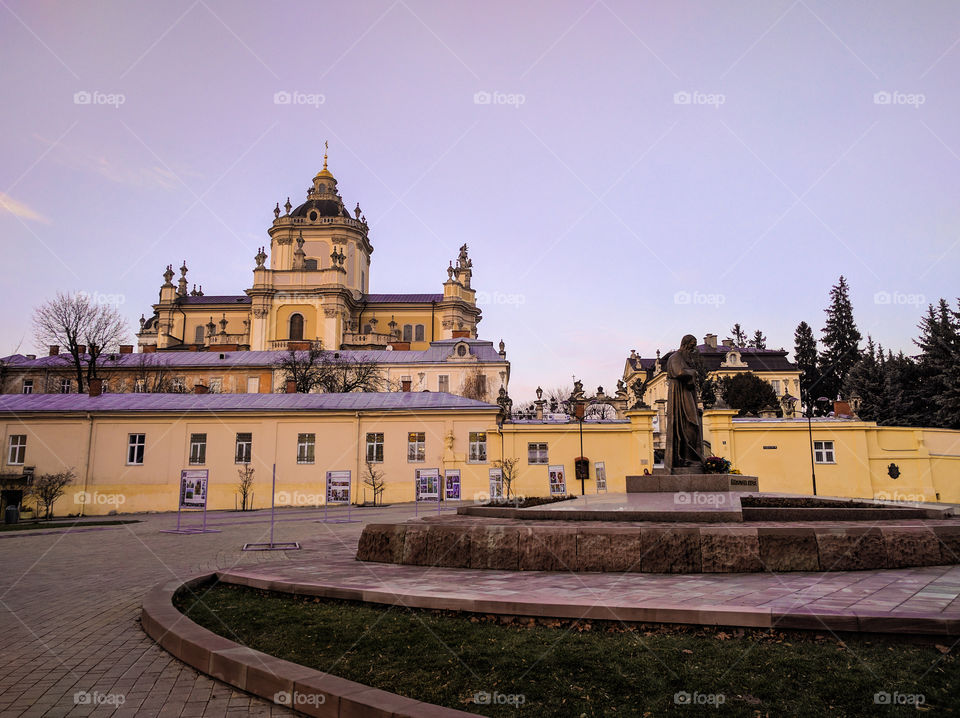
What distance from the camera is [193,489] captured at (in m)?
21.8

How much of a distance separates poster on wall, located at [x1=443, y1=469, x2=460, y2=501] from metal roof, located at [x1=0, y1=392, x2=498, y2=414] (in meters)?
5.68

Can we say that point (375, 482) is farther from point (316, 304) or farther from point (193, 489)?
point (316, 304)

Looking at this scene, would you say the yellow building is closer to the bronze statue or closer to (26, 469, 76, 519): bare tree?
(26, 469, 76, 519): bare tree

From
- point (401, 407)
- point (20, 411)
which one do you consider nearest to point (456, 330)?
point (401, 407)

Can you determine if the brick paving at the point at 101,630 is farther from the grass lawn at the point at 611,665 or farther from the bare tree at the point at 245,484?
the bare tree at the point at 245,484

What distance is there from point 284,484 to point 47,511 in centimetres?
1102

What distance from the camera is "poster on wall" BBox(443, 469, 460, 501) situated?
95.2ft

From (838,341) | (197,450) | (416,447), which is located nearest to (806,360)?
(838,341)

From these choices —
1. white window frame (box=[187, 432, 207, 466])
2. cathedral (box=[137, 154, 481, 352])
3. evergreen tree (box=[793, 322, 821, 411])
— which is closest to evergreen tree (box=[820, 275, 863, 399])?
evergreen tree (box=[793, 322, 821, 411])

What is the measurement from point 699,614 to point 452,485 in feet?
79.3

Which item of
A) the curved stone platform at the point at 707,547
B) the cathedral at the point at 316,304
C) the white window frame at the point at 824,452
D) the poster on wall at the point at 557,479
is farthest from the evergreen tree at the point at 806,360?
the curved stone platform at the point at 707,547

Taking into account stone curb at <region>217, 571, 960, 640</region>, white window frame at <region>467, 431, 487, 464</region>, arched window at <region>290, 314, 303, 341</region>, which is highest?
arched window at <region>290, 314, 303, 341</region>

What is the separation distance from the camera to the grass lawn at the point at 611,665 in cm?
433

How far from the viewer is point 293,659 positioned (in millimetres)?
5586
